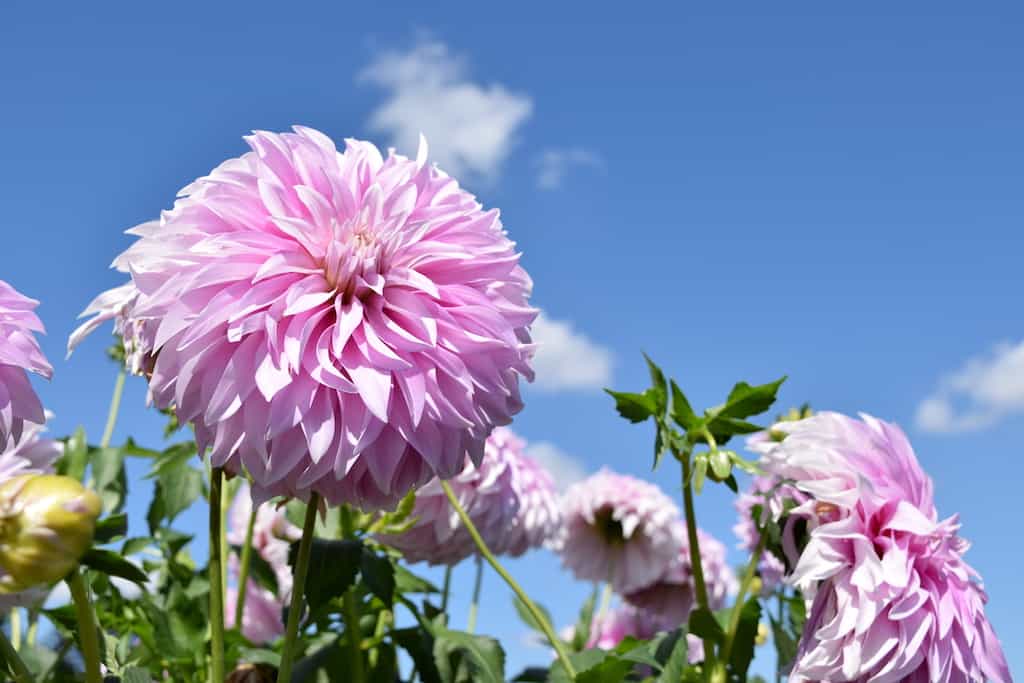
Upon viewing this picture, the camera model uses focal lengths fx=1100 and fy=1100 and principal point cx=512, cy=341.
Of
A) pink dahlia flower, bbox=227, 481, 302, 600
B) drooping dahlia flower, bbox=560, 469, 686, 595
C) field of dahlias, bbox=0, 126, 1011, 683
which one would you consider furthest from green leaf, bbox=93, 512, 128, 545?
drooping dahlia flower, bbox=560, 469, 686, 595

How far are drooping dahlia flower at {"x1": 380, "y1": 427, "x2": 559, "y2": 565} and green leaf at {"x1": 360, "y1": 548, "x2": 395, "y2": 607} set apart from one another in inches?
10.8

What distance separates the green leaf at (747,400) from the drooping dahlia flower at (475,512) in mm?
481

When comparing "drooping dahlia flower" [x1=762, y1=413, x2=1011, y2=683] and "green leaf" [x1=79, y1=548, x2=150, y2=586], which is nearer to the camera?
"green leaf" [x1=79, y1=548, x2=150, y2=586]

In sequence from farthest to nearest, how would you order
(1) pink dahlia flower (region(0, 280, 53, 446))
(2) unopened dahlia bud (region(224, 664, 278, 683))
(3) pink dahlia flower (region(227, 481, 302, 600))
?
(3) pink dahlia flower (region(227, 481, 302, 600)), (2) unopened dahlia bud (region(224, 664, 278, 683)), (1) pink dahlia flower (region(0, 280, 53, 446))

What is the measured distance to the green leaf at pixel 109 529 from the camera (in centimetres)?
141

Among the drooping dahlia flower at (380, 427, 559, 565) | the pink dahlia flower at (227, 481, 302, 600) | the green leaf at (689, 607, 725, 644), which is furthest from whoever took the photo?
the pink dahlia flower at (227, 481, 302, 600)

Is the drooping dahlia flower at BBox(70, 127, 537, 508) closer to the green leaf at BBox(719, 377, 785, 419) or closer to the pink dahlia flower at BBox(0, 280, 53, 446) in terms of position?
the pink dahlia flower at BBox(0, 280, 53, 446)

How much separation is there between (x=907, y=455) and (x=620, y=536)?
5.03 ft

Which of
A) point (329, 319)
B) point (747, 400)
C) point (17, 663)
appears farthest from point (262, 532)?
point (17, 663)

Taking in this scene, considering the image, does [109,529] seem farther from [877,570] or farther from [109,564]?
[877,570]

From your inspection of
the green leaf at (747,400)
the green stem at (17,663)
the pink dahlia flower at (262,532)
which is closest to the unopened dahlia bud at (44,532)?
the green stem at (17,663)

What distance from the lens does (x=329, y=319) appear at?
1096 mm

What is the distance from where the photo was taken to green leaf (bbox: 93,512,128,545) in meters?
1.41

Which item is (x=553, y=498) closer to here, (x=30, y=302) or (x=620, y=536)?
(x=620, y=536)
